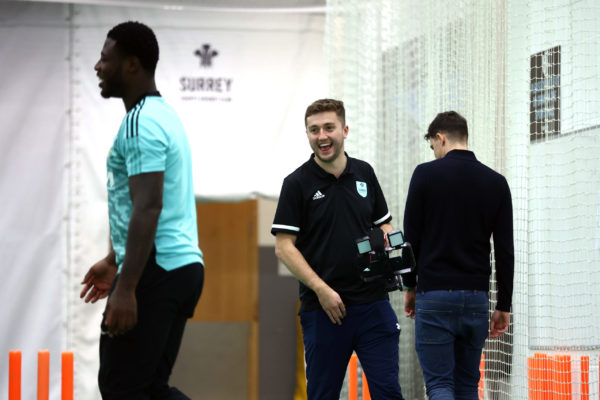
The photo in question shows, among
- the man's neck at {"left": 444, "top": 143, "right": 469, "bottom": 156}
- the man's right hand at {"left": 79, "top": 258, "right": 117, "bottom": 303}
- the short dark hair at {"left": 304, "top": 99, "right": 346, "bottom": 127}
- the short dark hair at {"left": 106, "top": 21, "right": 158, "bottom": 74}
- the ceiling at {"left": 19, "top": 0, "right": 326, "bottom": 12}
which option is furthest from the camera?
the ceiling at {"left": 19, "top": 0, "right": 326, "bottom": 12}

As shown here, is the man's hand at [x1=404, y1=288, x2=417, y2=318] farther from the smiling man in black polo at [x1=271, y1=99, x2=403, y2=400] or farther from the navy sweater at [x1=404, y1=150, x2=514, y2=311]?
the smiling man in black polo at [x1=271, y1=99, x2=403, y2=400]

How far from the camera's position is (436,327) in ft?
10.6

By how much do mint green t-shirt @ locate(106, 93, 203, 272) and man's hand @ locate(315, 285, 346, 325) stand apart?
0.91 m

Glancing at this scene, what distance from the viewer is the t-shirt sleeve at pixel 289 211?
3174mm

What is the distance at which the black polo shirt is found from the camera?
3160 millimetres

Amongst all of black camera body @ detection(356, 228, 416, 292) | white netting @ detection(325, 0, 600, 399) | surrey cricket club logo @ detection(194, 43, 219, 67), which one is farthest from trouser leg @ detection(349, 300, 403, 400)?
surrey cricket club logo @ detection(194, 43, 219, 67)

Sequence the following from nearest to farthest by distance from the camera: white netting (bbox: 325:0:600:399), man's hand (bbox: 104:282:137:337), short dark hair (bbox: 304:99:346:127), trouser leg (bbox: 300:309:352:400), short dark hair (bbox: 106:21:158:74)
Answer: man's hand (bbox: 104:282:137:337)
short dark hair (bbox: 106:21:158:74)
trouser leg (bbox: 300:309:352:400)
short dark hair (bbox: 304:99:346:127)
white netting (bbox: 325:0:600:399)

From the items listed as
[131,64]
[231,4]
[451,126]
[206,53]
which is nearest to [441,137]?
[451,126]

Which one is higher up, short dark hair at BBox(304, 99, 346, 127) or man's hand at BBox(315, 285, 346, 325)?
short dark hair at BBox(304, 99, 346, 127)

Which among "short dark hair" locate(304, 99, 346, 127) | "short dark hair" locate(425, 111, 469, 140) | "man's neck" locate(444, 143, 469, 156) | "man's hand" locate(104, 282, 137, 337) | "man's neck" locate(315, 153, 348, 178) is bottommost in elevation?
"man's hand" locate(104, 282, 137, 337)

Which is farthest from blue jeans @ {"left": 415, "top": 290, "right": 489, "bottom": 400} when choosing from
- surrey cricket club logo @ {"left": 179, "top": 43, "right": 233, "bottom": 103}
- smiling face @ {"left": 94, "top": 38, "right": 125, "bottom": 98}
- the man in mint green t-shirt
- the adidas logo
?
surrey cricket club logo @ {"left": 179, "top": 43, "right": 233, "bottom": 103}

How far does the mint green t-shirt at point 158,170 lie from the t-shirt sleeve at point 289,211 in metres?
0.92

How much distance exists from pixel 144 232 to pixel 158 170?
7.1 inches

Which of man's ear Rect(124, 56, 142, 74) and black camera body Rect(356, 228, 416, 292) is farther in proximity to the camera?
black camera body Rect(356, 228, 416, 292)
